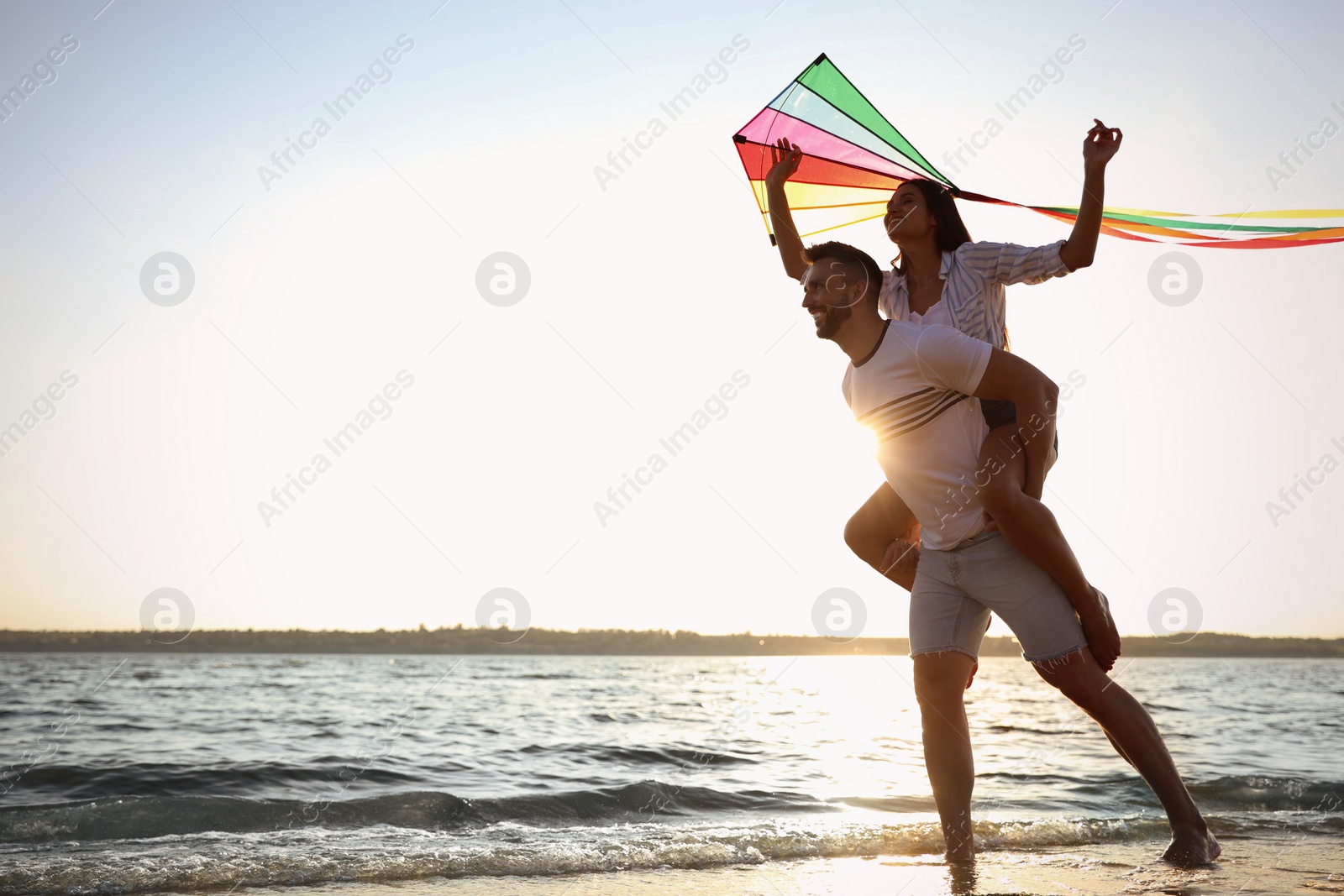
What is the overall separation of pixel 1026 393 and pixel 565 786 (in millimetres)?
7155

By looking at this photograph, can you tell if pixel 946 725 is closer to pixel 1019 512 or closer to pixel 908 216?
pixel 1019 512

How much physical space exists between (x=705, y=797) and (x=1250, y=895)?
16.8 feet

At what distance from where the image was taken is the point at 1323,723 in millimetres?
15477

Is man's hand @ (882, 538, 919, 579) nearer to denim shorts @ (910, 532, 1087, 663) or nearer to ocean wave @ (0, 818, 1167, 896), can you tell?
denim shorts @ (910, 532, 1087, 663)

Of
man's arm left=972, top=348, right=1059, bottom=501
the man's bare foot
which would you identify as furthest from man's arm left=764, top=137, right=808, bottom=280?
the man's bare foot

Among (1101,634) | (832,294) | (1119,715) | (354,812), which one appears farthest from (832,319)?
(354,812)

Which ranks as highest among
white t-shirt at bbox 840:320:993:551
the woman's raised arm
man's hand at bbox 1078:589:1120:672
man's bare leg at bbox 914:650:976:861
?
the woman's raised arm

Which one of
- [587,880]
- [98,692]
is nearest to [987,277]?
[587,880]

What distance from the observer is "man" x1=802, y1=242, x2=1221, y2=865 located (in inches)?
112

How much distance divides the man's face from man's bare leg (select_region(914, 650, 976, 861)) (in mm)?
1165

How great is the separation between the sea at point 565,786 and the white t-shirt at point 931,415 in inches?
85.3

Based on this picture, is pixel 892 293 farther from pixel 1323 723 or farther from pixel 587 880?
pixel 1323 723

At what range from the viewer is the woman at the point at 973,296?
9.41 ft

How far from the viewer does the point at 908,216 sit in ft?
10.9
